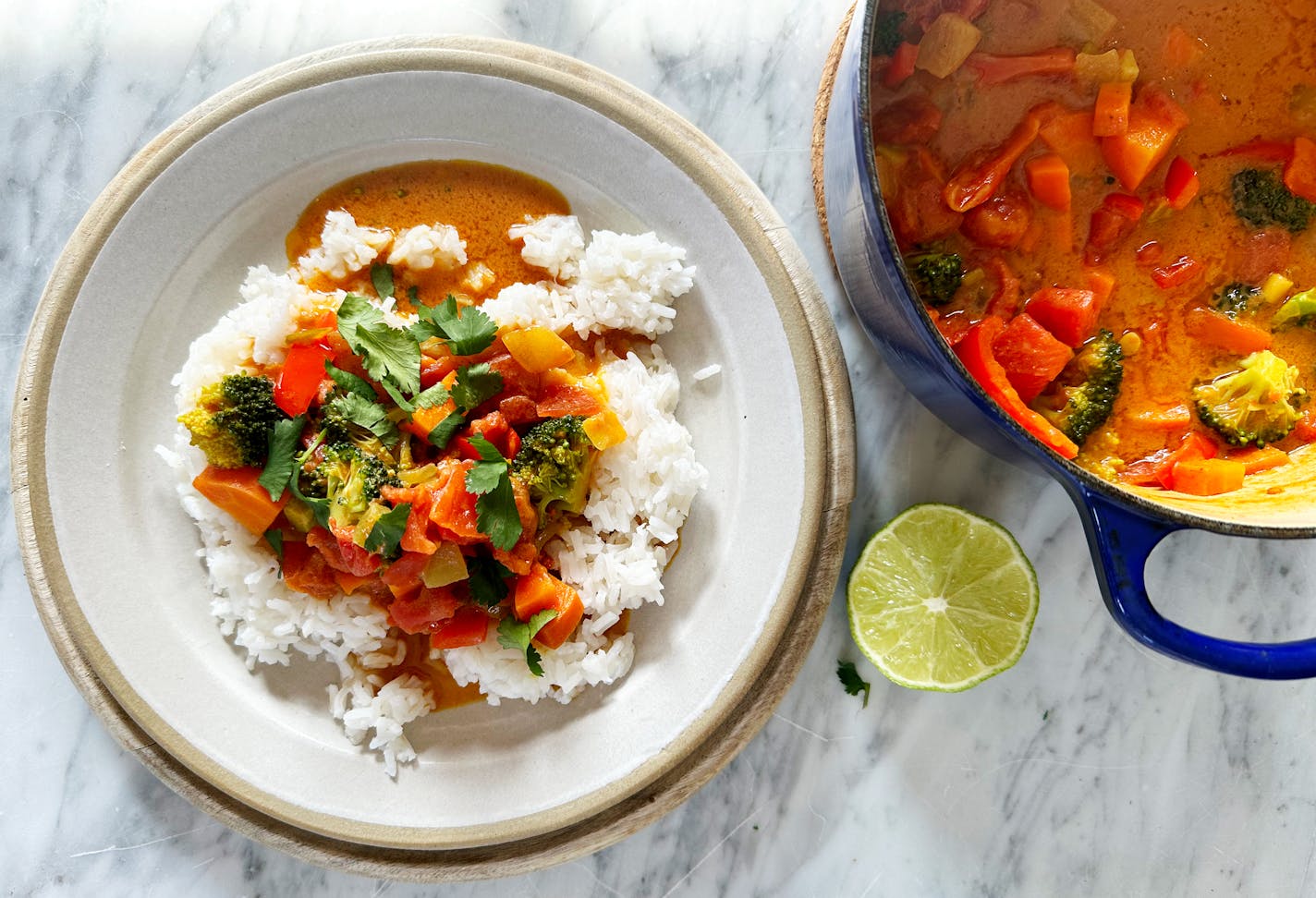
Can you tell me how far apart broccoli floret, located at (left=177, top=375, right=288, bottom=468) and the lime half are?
5.46 feet

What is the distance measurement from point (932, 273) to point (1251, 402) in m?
0.95

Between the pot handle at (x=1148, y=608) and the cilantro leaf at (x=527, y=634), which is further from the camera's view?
the cilantro leaf at (x=527, y=634)

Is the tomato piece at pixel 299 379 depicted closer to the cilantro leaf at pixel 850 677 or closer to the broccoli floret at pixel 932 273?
the broccoli floret at pixel 932 273

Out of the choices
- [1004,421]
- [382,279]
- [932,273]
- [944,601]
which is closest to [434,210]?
[382,279]

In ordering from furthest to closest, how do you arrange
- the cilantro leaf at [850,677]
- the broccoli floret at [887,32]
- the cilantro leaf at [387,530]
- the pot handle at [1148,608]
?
the cilantro leaf at [850,677], the cilantro leaf at [387,530], the broccoli floret at [887,32], the pot handle at [1148,608]

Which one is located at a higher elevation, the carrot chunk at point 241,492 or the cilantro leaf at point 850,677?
the carrot chunk at point 241,492

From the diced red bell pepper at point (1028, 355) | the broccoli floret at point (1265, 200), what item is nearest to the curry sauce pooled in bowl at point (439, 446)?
the diced red bell pepper at point (1028, 355)

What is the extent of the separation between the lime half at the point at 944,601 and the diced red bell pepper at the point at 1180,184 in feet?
3.23

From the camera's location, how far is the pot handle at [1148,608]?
1.86 meters

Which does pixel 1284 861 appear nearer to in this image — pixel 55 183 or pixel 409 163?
pixel 409 163

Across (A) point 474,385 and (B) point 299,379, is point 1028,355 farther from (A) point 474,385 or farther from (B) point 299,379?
(B) point 299,379

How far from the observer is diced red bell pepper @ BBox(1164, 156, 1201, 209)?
2287mm

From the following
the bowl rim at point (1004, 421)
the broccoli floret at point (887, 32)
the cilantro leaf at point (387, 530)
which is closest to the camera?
the bowl rim at point (1004, 421)

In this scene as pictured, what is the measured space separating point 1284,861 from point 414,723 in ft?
8.95
